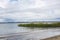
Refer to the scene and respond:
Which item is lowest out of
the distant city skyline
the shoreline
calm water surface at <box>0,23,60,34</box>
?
the shoreline

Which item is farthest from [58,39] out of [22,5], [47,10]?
[22,5]

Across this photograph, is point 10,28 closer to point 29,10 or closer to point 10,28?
point 10,28

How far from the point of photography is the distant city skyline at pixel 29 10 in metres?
1.75

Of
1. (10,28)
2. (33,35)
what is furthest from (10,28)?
(33,35)

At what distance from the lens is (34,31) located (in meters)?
1.75

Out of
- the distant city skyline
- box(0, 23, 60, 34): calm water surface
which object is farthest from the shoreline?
the distant city skyline

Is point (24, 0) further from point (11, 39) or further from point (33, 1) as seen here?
point (11, 39)

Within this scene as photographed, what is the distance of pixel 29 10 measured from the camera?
1.77 metres

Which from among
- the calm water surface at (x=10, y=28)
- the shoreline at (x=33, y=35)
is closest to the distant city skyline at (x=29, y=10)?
the calm water surface at (x=10, y=28)

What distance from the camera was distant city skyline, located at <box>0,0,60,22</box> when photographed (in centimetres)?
175

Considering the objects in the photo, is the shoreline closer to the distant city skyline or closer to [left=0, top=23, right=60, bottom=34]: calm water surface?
[left=0, top=23, right=60, bottom=34]: calm water surface

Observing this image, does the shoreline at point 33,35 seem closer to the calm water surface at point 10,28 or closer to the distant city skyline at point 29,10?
the calm water surface at point 10,28

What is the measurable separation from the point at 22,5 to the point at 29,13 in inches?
5.7

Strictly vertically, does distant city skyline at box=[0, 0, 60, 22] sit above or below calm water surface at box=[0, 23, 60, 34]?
above
